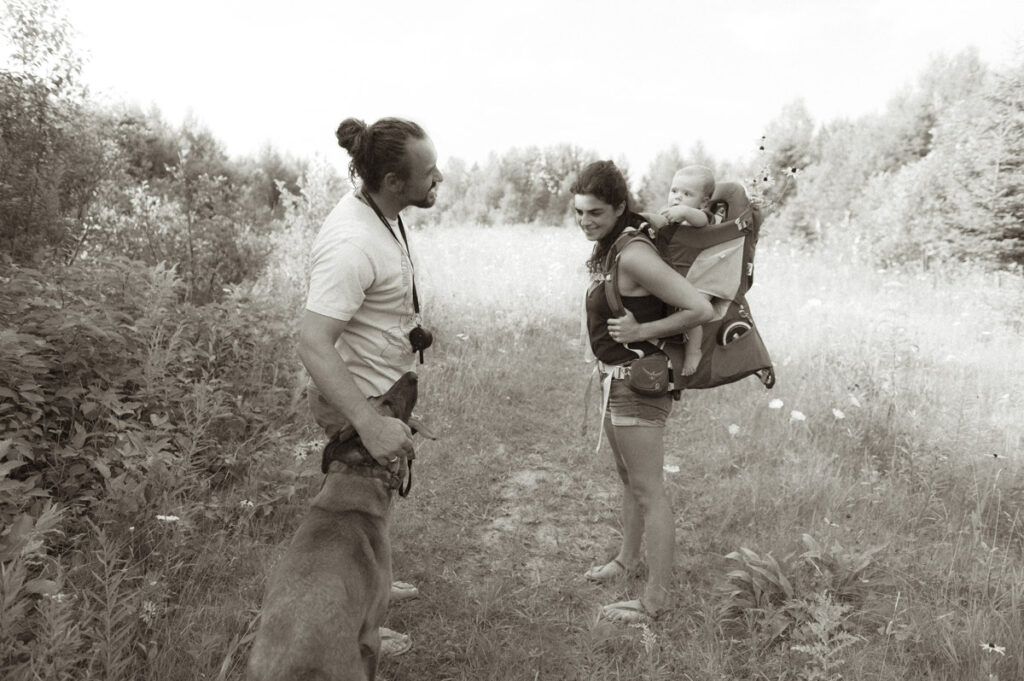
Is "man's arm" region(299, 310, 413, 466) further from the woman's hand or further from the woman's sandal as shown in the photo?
the woman's sandal

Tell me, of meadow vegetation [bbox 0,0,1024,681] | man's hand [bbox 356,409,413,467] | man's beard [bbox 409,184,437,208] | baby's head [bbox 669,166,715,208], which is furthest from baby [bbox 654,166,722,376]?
man's hand [bbox 356,409,413,467]

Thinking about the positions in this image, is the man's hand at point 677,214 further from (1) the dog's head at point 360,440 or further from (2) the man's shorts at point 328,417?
(2) the man's shorts at point 328,417

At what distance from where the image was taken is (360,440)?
2.26 m

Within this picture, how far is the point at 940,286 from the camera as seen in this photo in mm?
9258

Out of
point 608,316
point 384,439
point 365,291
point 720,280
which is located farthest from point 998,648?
point 365,291

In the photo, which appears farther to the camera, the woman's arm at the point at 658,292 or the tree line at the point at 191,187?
the tree line at the point at 191,187

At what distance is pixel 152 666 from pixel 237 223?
15.0ft

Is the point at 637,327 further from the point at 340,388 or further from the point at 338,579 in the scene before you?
the point at 338,579

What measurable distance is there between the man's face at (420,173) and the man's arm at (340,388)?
1.99 feet

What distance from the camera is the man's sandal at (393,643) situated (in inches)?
105

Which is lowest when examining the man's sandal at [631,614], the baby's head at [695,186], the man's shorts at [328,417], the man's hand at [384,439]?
the man's sandal at [631,614]

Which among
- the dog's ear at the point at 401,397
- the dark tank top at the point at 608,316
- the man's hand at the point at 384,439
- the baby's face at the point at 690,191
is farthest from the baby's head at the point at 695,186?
the man's hand at the point at 384,439

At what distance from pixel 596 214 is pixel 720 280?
648mm

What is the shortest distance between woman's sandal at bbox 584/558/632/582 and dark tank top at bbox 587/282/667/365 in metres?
1.24
